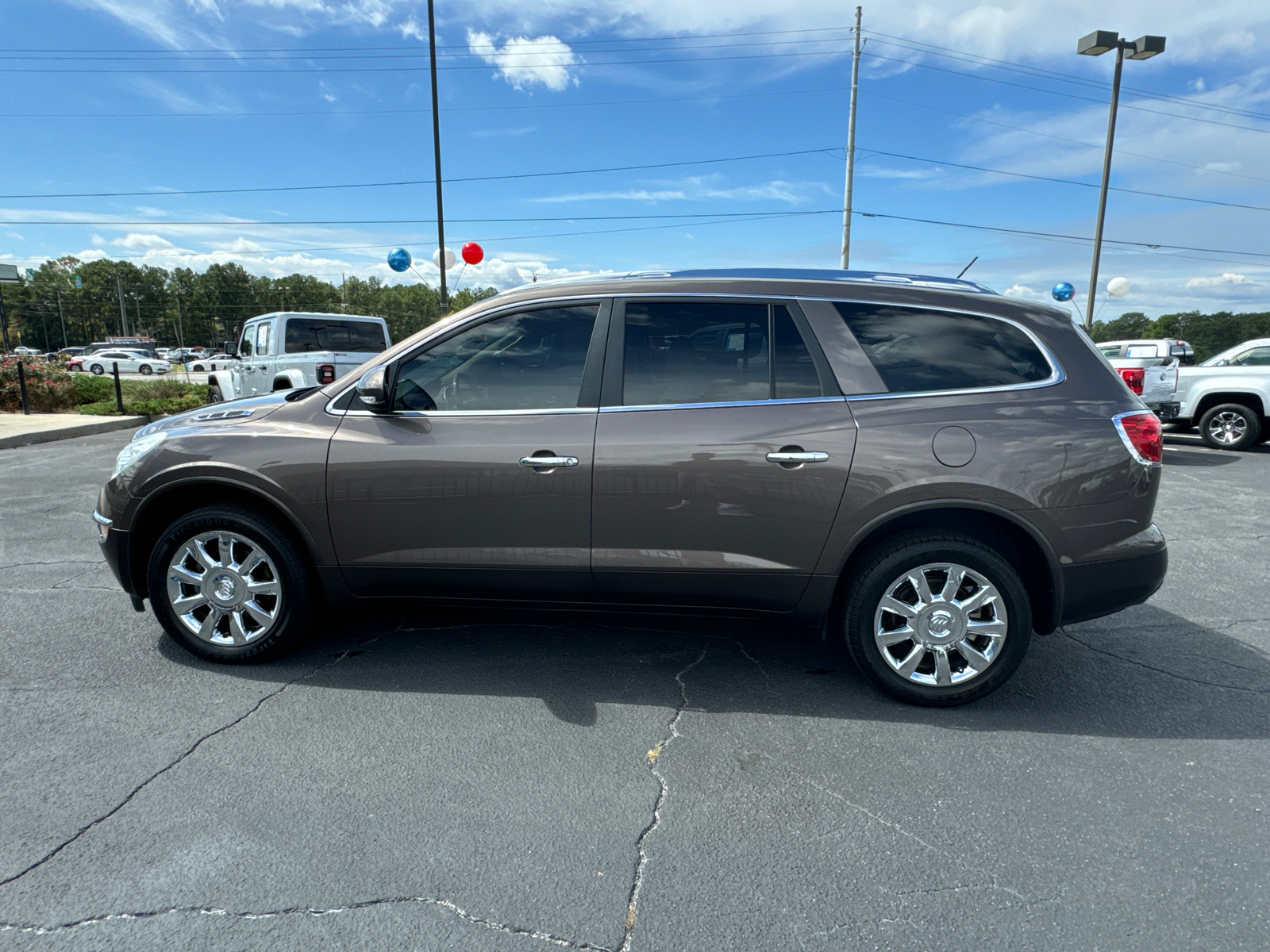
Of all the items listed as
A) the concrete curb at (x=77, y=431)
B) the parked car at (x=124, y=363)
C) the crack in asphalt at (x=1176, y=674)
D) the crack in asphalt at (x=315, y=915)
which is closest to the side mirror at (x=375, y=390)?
the crack in asphalt at (x=315, y=915)

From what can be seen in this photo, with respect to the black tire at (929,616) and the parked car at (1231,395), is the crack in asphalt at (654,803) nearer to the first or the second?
the black tire at (929,616)

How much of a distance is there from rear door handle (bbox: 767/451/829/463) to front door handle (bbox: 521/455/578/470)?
2.73 ft

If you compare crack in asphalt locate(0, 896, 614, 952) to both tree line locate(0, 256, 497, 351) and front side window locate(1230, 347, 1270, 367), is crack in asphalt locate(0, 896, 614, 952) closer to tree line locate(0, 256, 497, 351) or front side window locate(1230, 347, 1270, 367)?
front side window locate(1230, 347, 1270, 367)

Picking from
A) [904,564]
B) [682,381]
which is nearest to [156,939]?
[682,381]

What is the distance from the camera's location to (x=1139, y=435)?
324 cm

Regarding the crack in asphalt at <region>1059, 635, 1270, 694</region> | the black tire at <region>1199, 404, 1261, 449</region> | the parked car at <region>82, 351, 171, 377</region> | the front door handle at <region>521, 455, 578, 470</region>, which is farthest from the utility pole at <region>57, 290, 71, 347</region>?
the crack in asphalt at <region>1059, 635, 1270, 694</region>

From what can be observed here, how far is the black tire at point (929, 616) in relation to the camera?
3283mm

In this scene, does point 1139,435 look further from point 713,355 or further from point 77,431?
point 77,431

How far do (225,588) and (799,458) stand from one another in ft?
9.01

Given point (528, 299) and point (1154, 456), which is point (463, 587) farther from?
point (1154, 456)

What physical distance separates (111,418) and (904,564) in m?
16.3

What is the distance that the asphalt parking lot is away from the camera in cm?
216

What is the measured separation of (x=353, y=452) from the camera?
11.5 feet

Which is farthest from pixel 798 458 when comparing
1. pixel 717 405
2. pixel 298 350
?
pixel 298 350
